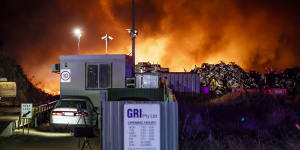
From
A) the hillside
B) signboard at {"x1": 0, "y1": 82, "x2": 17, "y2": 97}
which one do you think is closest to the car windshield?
signboard at {"x1": 0, "y1": 82, "x2": 17, "y2": 97}

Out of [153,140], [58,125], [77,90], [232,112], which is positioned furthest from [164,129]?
[232,112]

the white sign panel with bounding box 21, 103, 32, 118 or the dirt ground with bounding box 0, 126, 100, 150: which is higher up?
the white sign panel with bounding box 21, 103, 32, 118

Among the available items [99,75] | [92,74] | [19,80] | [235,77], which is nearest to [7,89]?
[19,80]

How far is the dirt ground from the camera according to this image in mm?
10820

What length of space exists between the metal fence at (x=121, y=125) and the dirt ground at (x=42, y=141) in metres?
4.00

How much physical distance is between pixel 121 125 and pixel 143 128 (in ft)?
1.50

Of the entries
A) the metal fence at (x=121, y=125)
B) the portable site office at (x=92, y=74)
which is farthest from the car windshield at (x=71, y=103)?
the metal fence at (x=121, y=125)

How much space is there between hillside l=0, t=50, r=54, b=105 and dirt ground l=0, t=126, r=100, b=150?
73.1 ft

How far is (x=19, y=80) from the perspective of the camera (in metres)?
37.6

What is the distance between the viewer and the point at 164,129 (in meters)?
6.87

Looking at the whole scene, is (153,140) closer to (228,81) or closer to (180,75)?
(180,75)

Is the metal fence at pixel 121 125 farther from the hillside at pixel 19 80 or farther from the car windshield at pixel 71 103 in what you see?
the hillside at pixel 19 80

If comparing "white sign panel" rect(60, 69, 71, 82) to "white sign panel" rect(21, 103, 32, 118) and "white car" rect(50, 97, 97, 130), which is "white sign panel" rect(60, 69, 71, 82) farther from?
"white sign panel" rect(21, 103, 32, 118)

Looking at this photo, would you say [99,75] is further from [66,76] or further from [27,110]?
[27,110]
